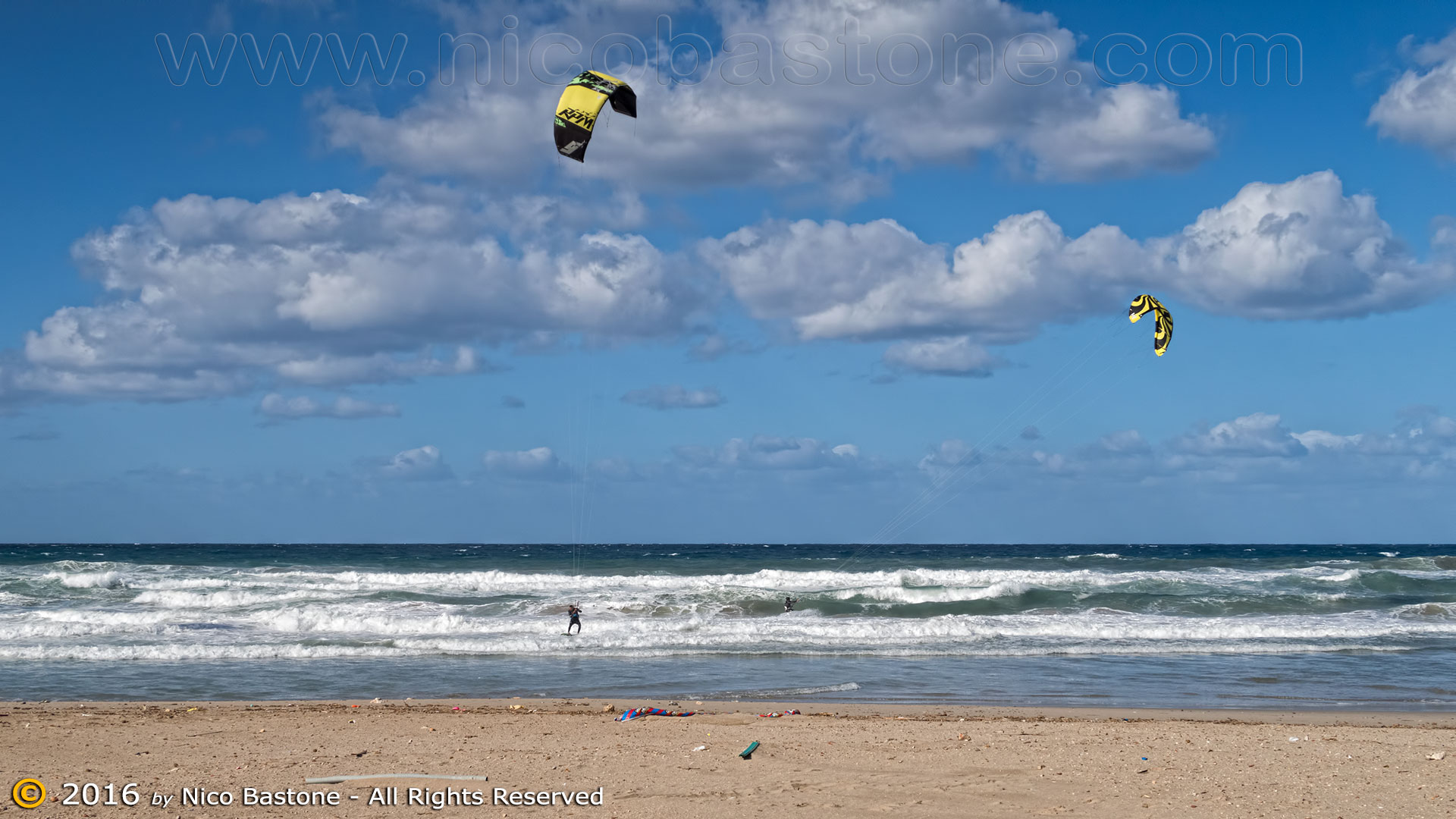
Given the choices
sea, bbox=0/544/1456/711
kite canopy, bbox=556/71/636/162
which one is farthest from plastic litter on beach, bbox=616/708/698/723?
kite canopy, bbox=556/71/636/162

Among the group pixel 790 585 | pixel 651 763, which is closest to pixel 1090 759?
pixel 651 763

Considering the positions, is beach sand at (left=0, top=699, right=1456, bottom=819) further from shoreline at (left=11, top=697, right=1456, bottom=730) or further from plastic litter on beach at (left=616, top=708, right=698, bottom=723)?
plastic litter on beach at (left=616, top=708, right=698, bottom=723)

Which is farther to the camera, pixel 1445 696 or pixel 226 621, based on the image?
pixel 226 621

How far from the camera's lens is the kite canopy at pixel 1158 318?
53.7ft

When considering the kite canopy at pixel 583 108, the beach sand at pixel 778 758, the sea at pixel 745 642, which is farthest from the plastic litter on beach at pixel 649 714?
the kite canopy at pixel 583 108

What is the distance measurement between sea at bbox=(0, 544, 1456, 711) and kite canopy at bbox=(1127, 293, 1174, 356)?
194 inches

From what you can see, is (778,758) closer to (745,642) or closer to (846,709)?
(846,709)

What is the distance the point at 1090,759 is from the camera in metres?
8.38

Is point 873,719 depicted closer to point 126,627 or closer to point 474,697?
point 474,697

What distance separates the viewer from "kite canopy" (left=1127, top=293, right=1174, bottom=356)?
1636 centimetres

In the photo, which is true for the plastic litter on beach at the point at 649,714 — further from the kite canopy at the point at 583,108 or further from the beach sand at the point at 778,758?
the kite canopy at the point at 583,108

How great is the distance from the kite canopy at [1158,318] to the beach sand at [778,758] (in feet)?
22.7

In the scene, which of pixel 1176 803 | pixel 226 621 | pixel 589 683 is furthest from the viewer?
pixel 226 621

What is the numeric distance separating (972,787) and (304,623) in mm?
17171
